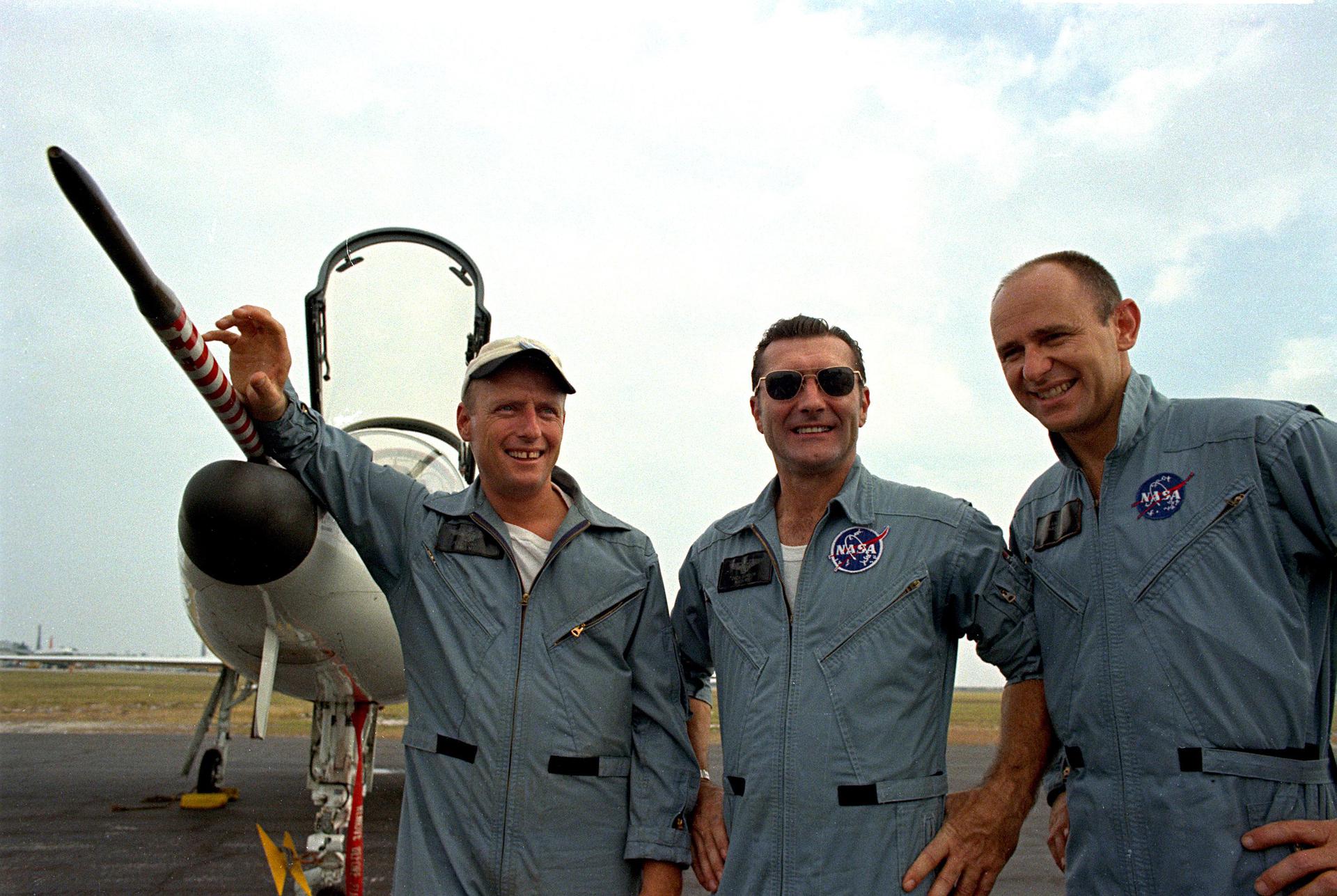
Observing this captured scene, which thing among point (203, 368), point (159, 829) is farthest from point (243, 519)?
point (159, 829)

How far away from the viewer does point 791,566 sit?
2441 millimetres

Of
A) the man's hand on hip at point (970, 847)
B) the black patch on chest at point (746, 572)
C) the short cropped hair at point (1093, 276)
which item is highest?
the short cropped hair at point (1093, 276)

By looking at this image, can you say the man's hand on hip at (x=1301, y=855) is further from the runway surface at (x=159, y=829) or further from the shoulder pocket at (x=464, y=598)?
the runway surface at (x=159, y=829)

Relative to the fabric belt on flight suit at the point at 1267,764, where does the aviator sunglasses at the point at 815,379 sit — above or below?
above

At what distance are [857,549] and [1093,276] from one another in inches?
36.5

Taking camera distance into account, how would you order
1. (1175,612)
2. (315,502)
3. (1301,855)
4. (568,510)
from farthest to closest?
(315,502), (568,510), (1175,612), (1301,855)

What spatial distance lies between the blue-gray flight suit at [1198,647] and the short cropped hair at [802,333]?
2.53ft

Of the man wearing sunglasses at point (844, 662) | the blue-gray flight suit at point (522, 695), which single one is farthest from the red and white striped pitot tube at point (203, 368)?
the man wearing sunglasses at point (844, 662)

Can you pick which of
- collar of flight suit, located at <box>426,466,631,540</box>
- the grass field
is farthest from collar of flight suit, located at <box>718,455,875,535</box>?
the grass field

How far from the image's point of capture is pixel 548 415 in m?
2.67

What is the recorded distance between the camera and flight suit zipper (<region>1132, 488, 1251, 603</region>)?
6.48ft

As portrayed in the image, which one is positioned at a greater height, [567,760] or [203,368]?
[203,368]

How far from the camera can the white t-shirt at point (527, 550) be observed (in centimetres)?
255

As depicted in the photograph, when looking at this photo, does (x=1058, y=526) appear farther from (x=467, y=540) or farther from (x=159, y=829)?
(x=159, y=829)
